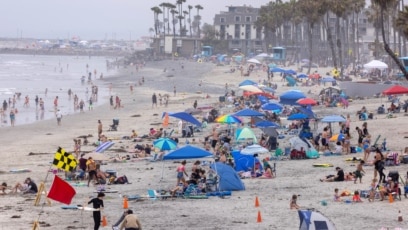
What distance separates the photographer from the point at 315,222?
1398cm

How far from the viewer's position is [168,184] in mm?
24031

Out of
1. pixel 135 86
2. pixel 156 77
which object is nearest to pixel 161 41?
pixel 156 77

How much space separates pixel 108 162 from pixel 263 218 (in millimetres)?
11446

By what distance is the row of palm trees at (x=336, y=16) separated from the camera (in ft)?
117

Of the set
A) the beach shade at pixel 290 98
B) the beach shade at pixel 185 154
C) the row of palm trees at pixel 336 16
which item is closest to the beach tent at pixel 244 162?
the beach shade at pixel 185 154

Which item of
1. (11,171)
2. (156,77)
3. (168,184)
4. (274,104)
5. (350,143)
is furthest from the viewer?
(156,77)

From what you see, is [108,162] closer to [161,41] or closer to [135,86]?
[135,86]

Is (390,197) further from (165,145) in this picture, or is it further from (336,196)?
(165,145)

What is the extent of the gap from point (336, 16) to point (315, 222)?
66272 millimetres

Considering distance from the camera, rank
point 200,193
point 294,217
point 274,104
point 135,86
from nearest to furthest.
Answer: point 294,217, point 200,193, point 274,104, point 135,86

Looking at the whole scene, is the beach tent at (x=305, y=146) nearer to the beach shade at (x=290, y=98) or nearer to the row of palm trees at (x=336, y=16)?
the row of palm trees at (x=336, y=16)

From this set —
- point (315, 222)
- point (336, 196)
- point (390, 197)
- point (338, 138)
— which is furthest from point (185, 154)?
point (315, 222)

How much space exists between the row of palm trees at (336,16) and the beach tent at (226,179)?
39.4ft

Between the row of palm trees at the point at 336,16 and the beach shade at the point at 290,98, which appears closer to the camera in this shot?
the row of palm trees at the point at 336,16
